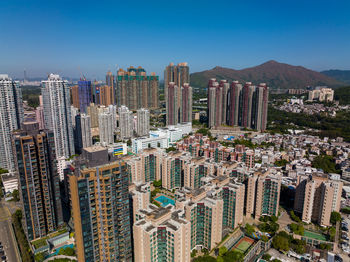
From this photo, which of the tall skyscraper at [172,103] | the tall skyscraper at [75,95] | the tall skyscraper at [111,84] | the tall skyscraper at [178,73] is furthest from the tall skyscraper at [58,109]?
the tall skyscraper at [178,73]

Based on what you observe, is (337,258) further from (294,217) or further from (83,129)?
(83,129)

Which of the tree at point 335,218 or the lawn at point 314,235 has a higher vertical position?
the tree at point 335,218

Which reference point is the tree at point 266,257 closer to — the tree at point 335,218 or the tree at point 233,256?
the tree at point 233,256

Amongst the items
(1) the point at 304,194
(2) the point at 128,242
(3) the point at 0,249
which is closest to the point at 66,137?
(3) the point at 0,249

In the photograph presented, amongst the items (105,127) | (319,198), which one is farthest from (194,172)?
(105,127)

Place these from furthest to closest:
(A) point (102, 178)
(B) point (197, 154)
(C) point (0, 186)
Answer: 1. (B) point (197, 154)
2. (C) point (0, 186)
3. (A) point (102, 178)

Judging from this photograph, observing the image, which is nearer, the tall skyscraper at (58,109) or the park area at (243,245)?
the park area at (243,245)

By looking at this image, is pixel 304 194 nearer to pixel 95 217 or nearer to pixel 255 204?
pixel 255 204
